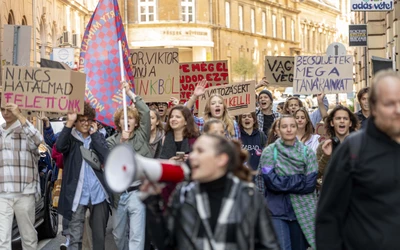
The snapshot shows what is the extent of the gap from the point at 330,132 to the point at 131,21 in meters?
59.1

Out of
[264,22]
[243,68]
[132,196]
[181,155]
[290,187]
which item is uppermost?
[264,22]

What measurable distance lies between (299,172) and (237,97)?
15.3 feet

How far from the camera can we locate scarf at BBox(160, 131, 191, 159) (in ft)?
32.9

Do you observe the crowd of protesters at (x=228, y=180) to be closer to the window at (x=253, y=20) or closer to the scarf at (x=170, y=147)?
the scarf at (x=170, y=147)

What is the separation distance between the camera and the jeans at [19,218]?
9.87 meters

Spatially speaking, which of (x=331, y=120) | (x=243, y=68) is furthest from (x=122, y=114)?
(x=243, y=68)

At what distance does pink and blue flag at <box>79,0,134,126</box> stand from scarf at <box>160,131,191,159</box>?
144 centimetres

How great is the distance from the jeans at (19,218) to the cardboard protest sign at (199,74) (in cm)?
625

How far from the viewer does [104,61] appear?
11.7 m

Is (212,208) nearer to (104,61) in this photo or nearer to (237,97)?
(104,61)

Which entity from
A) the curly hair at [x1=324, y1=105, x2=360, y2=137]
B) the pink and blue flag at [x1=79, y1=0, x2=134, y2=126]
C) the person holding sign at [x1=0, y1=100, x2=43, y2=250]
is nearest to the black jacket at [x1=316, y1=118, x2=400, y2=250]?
the curly hair at [x1=324, y1=105, x2=360, y2=137]

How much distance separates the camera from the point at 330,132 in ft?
31.8

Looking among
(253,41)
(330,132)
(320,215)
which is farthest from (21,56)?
(253,41)

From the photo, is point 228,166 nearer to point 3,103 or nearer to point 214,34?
point 3,103
